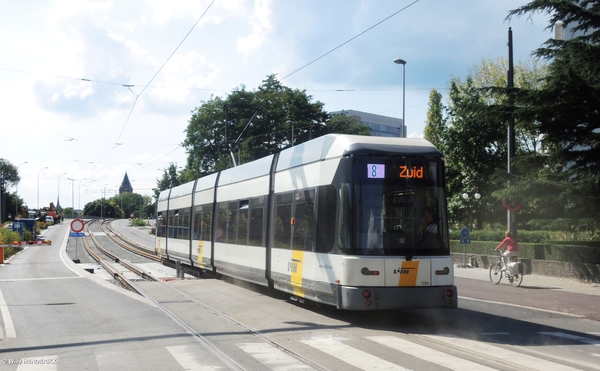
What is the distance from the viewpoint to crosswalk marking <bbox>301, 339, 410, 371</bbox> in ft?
25.8

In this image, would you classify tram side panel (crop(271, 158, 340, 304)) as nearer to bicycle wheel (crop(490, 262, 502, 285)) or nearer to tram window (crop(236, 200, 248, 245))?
tram window (crop(236, 200, 248, 245))

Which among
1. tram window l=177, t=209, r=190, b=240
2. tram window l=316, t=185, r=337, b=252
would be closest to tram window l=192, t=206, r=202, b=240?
tram window l=177, t=209, r=190, b=240

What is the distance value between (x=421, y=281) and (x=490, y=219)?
102ft

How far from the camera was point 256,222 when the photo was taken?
1625cm

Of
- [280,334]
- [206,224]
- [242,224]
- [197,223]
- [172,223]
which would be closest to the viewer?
[280,334]

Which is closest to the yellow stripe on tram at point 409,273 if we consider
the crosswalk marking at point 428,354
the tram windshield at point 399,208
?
the tram windshield at point 399,208

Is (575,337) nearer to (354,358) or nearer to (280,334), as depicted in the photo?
(354,358)

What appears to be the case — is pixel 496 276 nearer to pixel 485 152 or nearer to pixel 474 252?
pixel 474 252

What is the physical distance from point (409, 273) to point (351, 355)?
2.99 metres

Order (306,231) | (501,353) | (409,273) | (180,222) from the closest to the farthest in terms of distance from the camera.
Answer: (501,353)
(409,273)
(306,231)
(180,222)

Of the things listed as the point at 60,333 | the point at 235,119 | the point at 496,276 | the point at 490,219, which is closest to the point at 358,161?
the point at 60,333

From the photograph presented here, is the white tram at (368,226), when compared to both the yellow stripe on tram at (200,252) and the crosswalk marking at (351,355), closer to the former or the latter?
the crosswalk marking at (351,355)

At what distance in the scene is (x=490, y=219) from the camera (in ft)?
134

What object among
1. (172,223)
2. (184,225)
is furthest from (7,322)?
(172,223)
